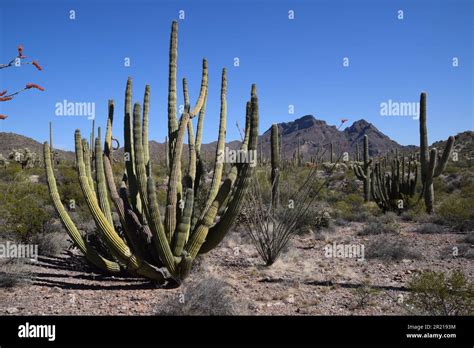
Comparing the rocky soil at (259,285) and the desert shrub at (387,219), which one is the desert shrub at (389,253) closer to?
the rocky soil at (259,285)

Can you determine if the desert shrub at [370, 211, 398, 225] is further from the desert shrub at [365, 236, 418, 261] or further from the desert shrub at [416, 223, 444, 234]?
the desert shrub at [365, 236, 418, 261]

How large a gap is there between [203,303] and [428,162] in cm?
1188

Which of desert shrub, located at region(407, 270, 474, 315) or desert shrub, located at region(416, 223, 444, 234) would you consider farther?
desert shrub, located at region(416, 223, 444, 234)

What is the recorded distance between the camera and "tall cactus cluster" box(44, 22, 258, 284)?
5742mm

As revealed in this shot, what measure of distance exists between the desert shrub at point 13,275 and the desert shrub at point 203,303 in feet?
8.08

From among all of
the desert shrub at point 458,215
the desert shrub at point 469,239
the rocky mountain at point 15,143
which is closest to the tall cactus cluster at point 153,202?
the desert shrub at point 469,239

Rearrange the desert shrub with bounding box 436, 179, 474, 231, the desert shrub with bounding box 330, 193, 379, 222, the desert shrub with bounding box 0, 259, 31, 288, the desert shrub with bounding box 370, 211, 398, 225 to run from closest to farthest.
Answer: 1. the desert shrub with bounding box 0, 259, 31, 288
2. the desert shrub with bounding box 436, 179, 474, 231
3. the desert shrub with bounding box 370, 211, 398, 225
4. the desert shrub with bounding box 330, 193, 379, 222

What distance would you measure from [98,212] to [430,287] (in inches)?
178

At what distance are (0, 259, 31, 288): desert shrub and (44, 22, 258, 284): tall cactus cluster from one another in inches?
33.9

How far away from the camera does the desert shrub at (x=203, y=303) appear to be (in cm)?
465

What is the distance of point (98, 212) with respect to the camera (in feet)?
19.2

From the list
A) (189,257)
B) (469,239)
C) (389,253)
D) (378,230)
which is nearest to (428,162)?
(378,230)

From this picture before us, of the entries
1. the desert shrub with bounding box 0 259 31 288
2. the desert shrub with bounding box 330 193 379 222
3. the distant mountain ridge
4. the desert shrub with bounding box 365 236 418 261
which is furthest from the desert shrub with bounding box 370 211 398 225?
the distant mountain ridge
